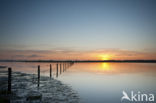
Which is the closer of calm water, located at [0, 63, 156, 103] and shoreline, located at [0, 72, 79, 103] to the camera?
shoreline, located at [0, 72, 79, 103]

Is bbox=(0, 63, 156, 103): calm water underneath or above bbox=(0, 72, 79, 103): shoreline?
underneath

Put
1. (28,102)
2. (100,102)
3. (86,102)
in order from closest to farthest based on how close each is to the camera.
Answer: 1. (28,102)
2. (86,102)
3. (100,102)

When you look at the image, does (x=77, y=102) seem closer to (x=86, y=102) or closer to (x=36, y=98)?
(x=86, y=102)

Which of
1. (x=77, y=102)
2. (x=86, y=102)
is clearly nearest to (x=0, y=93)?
(x=77, y=102)

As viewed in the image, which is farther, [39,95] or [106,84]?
[106,84]

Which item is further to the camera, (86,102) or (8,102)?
(86,102)

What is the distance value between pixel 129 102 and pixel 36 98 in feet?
27.9

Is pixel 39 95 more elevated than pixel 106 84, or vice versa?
pixel 39 95

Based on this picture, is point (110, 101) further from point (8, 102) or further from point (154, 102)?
point (8, 102)

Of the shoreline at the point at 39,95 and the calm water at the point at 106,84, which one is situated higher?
the shoreline at the point at 39,95

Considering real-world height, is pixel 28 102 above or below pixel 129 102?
above

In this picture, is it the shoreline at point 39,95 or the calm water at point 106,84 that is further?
the calm water at point 106,84

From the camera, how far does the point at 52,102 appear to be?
38.3ft

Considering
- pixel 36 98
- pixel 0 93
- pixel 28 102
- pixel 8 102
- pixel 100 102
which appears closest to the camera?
pixel 8 102
